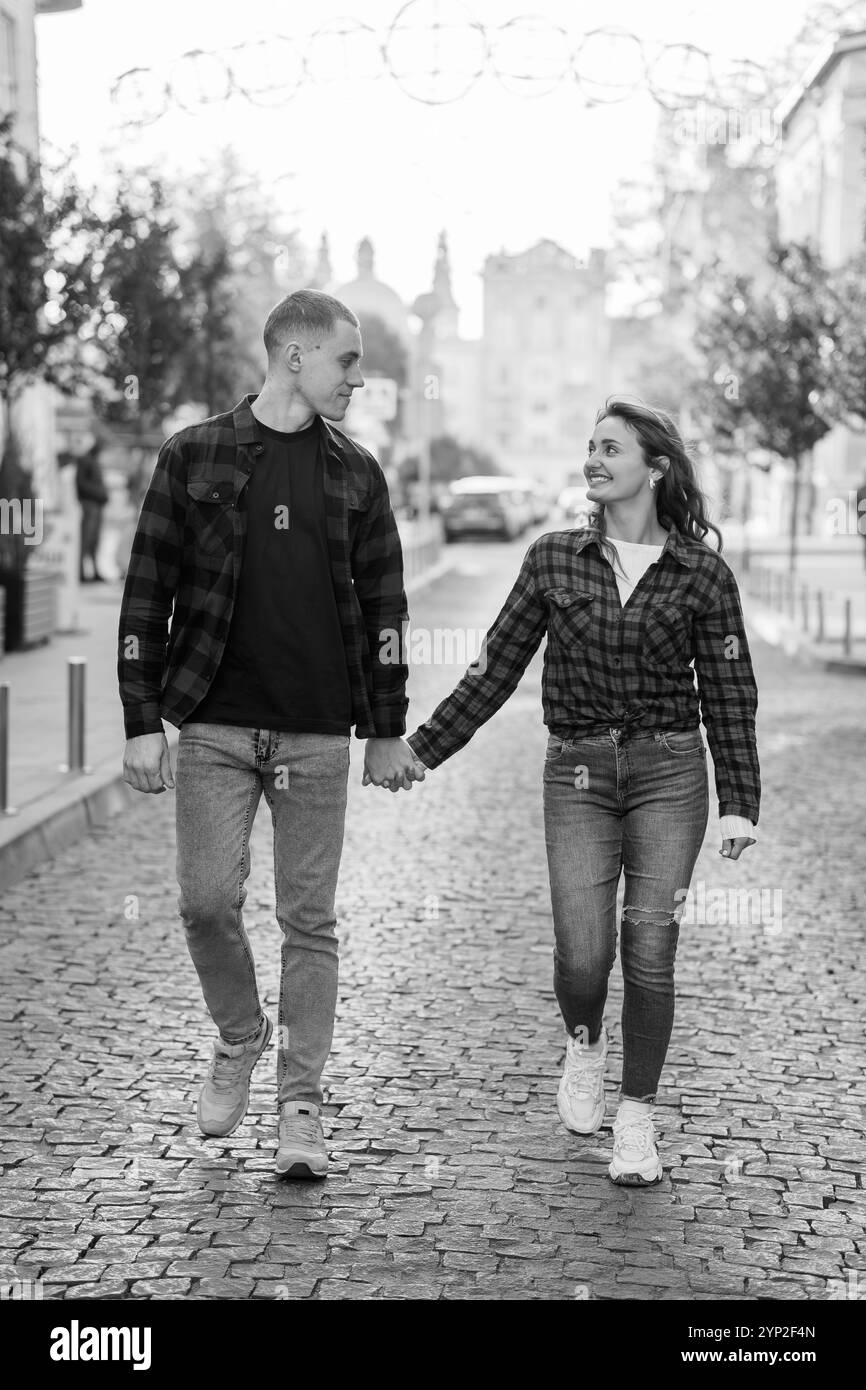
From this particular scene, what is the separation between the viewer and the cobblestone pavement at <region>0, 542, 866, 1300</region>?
13.0 ft

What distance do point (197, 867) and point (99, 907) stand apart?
327cm

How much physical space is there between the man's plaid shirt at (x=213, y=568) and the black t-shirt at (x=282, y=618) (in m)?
A: 0.03

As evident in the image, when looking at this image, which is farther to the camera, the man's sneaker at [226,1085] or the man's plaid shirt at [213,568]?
the man's sneaker at [226,1085]

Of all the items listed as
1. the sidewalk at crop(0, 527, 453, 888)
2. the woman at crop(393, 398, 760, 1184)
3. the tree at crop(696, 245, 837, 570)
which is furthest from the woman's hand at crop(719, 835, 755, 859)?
the tree at crop(696, 245, 837, 570)

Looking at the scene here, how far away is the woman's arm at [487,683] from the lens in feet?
15.5

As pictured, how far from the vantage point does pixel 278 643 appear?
4.42 meters

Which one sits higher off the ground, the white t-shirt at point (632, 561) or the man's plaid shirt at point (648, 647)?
the white t-shirt at point (632, 561)

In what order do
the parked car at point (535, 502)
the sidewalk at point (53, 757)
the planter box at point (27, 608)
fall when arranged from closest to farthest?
the sidewalk at point (53, 757) → the planter box at point (27, 608) → the parked car at point (535, 502)

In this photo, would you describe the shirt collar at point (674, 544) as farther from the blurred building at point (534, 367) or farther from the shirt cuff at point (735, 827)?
the blurred building at point (534, 367)

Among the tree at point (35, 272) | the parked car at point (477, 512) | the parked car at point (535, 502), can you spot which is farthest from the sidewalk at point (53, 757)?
the parked car at point (535, 502)

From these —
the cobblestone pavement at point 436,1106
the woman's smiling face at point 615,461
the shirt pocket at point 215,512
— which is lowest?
the cobblestone pavement at point 436,1106

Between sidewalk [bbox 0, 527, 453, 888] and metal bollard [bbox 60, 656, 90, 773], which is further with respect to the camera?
metal bollard [bbox 60, 656, 90, 773]

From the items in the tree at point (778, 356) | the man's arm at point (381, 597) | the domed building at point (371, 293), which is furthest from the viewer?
the domed building at point (371, 293)

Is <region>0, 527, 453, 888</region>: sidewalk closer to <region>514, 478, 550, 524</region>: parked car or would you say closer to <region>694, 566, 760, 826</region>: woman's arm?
<region>694, 566, 760, 826</region>: woman's arm
